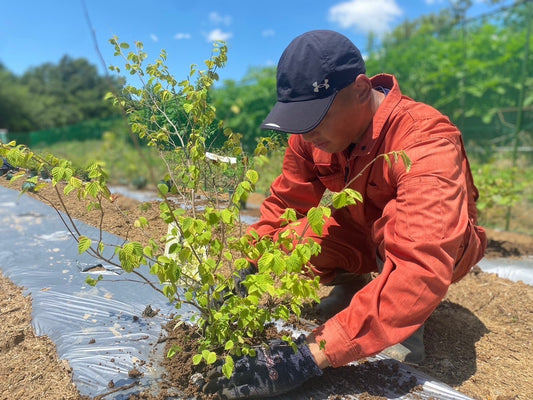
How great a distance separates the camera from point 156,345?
1.53 meters

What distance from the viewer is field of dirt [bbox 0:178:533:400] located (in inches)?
54.4

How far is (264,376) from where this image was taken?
1.27 meters

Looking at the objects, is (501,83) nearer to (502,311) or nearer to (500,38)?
(500,38)

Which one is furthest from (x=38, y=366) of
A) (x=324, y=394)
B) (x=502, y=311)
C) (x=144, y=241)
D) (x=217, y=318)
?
(x=502, y=311)

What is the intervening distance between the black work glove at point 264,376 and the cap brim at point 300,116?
2.33 ft

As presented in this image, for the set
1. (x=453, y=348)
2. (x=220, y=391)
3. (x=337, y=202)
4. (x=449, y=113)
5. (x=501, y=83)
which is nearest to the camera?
(x=337, y=202)

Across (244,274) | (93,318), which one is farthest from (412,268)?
(93,318)

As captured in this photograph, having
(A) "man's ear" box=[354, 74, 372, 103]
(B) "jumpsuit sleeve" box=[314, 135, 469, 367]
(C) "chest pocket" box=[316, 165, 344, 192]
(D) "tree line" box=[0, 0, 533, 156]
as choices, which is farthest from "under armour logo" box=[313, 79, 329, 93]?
(D) "tree line" box=[0, 0, 533, 156]

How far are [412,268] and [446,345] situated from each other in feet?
3.10

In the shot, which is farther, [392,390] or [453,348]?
[453,348]

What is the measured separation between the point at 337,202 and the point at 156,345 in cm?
91

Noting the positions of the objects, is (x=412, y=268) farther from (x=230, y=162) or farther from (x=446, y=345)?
(x=446, y=345)

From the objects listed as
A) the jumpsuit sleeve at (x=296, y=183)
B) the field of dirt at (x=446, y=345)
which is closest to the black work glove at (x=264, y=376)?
the field of dirt at (x=446, y=345)

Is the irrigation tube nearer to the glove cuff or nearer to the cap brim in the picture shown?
the glove cuff
